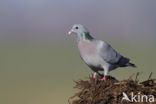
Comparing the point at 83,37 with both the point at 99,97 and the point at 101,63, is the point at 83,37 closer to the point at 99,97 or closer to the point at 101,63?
the point at 101,63

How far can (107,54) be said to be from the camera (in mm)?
10789

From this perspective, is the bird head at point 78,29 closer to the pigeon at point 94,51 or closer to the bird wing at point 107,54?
the pigeon at point 94,51

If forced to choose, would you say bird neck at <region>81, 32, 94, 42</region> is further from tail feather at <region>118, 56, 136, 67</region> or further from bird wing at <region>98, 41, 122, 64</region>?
tail feather at <region>118, 56, 136, 67</region>

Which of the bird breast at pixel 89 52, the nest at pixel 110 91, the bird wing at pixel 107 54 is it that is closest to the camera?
the nest at pixel 110 91

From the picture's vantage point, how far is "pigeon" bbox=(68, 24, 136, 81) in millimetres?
10156

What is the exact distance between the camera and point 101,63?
34.7 feet

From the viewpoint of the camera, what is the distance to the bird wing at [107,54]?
10.4 m

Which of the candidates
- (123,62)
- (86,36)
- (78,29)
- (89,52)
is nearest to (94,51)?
(89,52)

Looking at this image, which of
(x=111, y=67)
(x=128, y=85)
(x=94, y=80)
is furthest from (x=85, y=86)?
(x=111, y=67)

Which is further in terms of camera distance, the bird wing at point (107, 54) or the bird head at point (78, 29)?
the bird wing at point (107, 54)

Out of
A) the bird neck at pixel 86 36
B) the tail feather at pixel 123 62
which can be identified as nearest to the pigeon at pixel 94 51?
the bird neck at pixel 86 36

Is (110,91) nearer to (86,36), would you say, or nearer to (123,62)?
(86,36)

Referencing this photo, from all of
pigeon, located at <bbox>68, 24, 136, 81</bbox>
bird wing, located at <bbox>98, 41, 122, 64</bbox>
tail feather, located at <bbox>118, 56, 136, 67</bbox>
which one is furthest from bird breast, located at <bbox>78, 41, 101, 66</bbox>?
tail feather, located at <bbox>118, 56, 136, 67</bbox>

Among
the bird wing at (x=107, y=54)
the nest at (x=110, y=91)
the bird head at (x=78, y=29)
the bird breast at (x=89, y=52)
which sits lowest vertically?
the nest at (x=110, y=91)
